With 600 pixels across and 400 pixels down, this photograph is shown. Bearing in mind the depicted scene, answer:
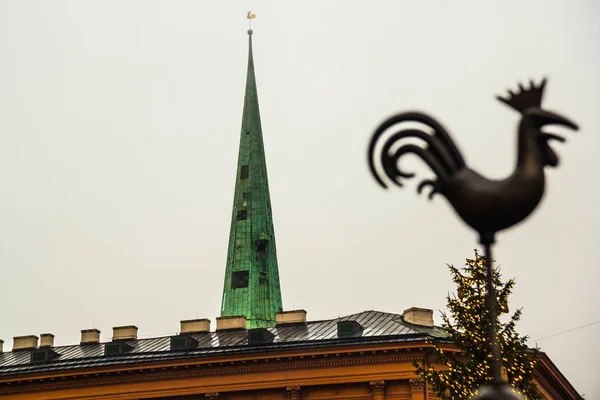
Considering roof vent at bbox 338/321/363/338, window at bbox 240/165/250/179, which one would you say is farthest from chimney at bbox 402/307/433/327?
window at bbox 240/165/250/179

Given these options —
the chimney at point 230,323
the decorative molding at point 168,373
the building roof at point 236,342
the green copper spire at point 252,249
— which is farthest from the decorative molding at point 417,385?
the green copper spire at point 252,249

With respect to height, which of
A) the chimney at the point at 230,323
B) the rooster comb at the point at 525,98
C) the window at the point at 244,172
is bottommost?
the rooster comb at the point at 525,98

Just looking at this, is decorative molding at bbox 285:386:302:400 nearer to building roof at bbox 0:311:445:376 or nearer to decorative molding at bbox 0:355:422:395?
decorative molding at bbox 0:355:422:395

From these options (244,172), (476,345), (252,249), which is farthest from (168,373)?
(244,172)

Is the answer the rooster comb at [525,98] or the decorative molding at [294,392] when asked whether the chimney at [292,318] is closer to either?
the decorative molding at [294,392]

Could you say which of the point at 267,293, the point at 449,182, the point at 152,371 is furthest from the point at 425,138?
the point at 267,293

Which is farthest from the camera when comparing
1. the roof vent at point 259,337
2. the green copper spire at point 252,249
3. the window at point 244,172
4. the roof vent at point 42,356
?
the window at point 244,172

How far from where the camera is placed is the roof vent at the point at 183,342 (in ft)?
269

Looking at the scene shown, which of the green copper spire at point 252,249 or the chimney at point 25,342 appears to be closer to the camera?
the chimney at point 25,342

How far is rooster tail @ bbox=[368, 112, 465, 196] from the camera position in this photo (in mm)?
15898

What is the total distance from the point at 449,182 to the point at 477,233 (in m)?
0.81

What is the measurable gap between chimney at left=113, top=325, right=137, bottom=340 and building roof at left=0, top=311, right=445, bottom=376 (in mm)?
1285

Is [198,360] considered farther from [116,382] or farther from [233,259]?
[233,259]

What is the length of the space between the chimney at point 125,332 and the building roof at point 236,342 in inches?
50.6
